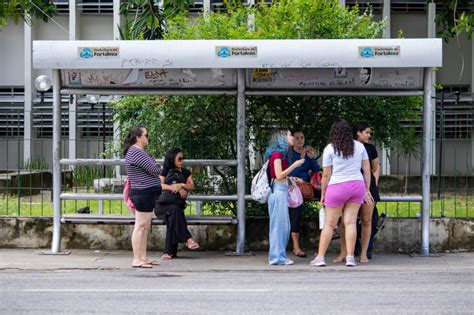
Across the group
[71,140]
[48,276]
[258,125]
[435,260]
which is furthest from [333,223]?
[71,140]

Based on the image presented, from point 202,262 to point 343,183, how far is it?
216 centimetres

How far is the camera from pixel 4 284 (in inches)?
401

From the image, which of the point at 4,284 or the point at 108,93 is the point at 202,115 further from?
the point at 4,284

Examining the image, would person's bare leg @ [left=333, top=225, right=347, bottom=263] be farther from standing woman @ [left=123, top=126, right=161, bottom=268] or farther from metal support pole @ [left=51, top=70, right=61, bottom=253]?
metal support pole @ [left=51, top=70, right=61, bottom=253]

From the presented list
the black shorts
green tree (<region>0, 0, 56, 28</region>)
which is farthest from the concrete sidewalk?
green tree (<region>0, 0, 56, 28</region>)

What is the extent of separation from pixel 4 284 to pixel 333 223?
4118 mm

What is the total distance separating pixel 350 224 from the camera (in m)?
11.7

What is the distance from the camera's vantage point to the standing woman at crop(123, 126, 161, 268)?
11.5 m

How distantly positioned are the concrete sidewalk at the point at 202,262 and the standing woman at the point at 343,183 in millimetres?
417

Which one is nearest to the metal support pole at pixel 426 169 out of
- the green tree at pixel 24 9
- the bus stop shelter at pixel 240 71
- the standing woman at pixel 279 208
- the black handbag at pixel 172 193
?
the bus stop shelter at pixel 240 71

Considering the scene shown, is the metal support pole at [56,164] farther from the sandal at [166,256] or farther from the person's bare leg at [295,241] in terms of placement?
the person's bare leg at [295,241]

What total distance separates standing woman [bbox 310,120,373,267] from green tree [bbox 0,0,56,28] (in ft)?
31.7

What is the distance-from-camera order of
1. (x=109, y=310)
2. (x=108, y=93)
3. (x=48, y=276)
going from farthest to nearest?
(x=108, y=93) → (x=48, y=276) → (x=109, y=310)

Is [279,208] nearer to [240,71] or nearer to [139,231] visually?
[139,231]
